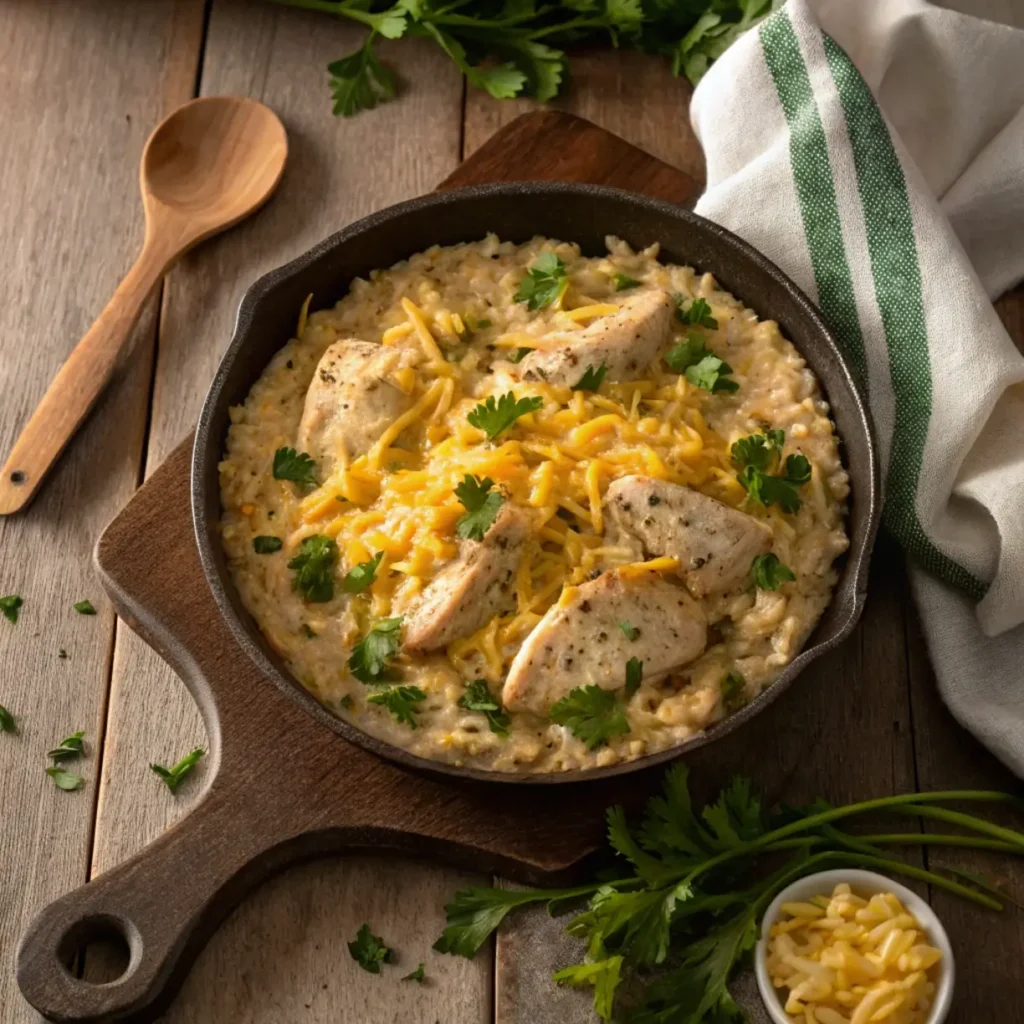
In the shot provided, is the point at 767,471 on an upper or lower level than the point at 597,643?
upper

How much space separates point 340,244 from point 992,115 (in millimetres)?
2347

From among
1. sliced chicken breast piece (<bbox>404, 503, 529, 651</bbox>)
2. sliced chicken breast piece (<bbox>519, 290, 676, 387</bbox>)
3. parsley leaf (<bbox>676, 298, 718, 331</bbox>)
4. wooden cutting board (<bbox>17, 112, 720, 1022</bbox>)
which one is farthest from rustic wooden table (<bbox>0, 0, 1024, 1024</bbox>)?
sliced chicken breast piece (<bbox>519, 290, 676, 387</bbox>)

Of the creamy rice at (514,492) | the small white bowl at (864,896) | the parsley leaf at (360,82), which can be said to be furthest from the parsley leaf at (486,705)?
the parsley leaf at (360,82)

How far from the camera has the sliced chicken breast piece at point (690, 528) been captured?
4.15m

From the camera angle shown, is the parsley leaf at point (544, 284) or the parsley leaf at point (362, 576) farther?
the parsley leaf at point (544, 284)

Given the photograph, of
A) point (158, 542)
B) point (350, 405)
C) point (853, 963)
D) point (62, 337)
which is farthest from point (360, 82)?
point (853, 963)

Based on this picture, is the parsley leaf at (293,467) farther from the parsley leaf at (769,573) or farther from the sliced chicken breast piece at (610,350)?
the parsley leaf at (769,573)

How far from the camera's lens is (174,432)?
5.13 m

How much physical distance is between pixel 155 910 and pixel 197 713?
0.74 m

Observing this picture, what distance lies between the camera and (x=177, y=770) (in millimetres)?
4523

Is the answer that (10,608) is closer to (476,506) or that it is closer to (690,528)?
(476,506)

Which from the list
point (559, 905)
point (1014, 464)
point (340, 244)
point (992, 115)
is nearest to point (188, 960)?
point (559, 905)

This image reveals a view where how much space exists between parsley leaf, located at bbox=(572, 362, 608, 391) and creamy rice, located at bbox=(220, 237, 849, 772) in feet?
0.11

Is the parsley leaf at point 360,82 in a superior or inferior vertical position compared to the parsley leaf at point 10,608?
superior
